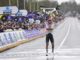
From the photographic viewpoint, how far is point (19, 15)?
45.8m

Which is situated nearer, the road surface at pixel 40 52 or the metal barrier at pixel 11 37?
the road surface at pixel 40 52

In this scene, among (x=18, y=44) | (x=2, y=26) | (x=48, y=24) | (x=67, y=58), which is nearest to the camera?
(x=67, y=58)

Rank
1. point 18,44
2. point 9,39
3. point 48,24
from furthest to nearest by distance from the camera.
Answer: point 18,44, point 9,39, point 48,24

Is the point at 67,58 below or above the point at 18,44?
above

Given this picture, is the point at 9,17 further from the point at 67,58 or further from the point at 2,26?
the point at 67,58

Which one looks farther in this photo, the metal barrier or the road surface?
the metal barrier

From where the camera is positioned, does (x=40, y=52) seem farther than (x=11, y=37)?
No

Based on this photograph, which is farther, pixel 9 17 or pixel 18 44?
pixel 9 17

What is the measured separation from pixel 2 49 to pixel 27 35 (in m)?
12.1

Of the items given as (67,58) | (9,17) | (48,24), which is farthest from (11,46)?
(9,17)

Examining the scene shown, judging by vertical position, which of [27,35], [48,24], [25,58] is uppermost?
[48,24]

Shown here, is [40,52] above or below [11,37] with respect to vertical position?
above

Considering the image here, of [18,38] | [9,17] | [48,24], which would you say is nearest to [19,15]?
[9,17]

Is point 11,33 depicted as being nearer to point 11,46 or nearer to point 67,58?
point 11,46
